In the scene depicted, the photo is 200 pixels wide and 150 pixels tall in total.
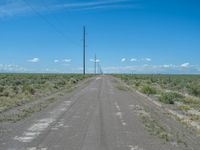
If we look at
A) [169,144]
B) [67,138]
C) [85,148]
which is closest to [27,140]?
[67,138]

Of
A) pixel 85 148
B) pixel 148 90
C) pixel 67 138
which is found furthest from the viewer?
pixel 148 90

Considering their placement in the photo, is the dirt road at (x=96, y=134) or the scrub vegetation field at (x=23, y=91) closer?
the dirt road at (x=96, y=134)

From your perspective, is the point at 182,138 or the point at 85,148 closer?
the point at 85,148

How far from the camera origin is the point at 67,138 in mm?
9406

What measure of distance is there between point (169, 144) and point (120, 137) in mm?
1510

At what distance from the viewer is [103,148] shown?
8.21 meters

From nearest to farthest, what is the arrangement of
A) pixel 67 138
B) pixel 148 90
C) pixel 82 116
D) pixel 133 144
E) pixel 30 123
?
pixel 133 144
pixel 67 138
pixel 30 123
pixel 82 116
pixel 148 90

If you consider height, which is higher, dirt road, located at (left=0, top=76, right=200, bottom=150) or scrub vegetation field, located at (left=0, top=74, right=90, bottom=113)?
scrub vegetation field, located at (left=0, top=74, right=90, bottom=113)

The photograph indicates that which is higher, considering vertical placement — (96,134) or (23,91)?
(23,91)

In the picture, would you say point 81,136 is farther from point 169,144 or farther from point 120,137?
point 169,144

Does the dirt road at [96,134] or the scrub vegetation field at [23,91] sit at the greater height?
the scrub vegetation field at [23,91]

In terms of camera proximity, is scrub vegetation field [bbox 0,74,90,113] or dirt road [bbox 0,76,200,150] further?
scrub vegetation field [bbox 0,74,90,113]

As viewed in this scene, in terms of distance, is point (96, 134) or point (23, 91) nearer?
point (96, 134)

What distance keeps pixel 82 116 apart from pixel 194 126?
183 inches
